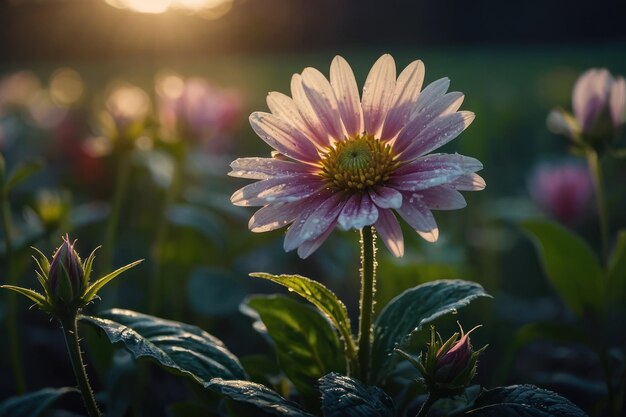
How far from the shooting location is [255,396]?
50.1 inches

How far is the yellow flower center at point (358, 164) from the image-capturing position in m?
1.44

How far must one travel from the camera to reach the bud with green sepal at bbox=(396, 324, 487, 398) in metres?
1.28

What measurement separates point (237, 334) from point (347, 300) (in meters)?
0.50

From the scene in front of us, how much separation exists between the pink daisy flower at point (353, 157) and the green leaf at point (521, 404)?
300 millimetres

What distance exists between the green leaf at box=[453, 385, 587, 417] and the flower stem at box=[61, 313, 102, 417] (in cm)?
67

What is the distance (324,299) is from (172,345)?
11.6 inches

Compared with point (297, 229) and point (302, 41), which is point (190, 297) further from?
point (302, 41)

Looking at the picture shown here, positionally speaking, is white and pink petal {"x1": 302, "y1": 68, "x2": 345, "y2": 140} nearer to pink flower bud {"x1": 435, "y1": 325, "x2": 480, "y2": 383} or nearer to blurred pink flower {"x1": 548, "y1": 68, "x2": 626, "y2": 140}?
pink flower bud {"x1": 435, "y1": 325, "x2": 480, "y2": 383}

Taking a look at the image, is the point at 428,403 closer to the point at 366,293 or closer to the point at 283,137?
the point at 366,293

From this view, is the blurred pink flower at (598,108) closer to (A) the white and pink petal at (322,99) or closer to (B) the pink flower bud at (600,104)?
(B) the pink flower bud at (600,104)

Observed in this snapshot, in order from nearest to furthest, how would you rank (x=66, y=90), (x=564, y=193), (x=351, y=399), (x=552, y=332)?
(x=351, y=399), (x=552, y=332), (x=564, y=193), (x=66, y=90)

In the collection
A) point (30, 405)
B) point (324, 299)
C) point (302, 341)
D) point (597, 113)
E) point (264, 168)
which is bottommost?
point (30, 405)

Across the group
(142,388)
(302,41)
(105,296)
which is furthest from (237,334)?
(302,41)

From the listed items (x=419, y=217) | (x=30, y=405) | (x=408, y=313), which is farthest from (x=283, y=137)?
(x=30, y=405)
